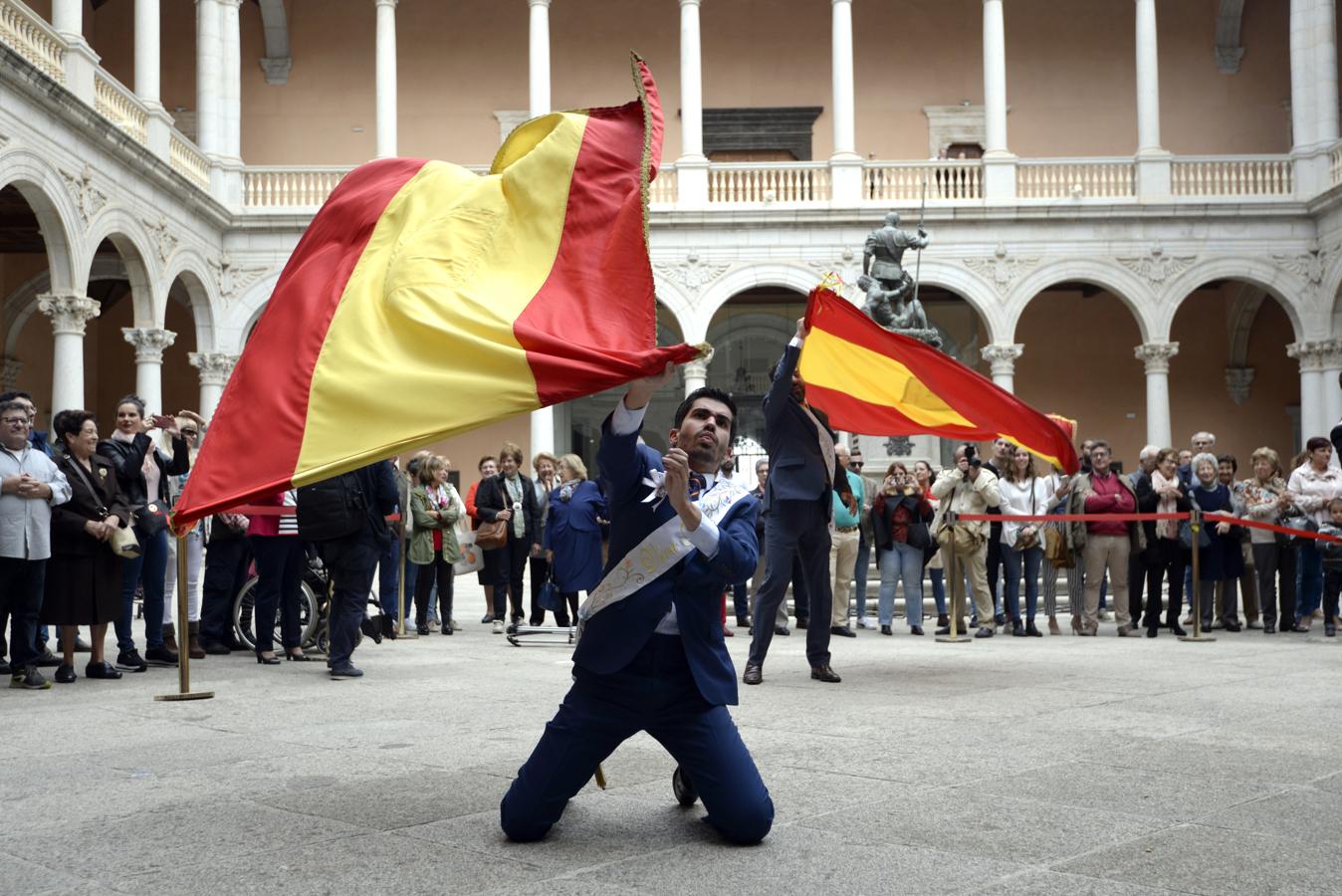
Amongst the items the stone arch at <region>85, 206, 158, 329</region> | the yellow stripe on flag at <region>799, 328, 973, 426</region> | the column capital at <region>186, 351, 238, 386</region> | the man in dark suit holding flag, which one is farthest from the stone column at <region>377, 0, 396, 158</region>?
the man in dark suit holding flag

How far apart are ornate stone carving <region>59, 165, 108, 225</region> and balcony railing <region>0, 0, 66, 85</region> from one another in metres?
1.21

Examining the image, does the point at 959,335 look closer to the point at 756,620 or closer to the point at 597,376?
the point at 756,620

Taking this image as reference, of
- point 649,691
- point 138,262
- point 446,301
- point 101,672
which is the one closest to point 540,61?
point 138,262

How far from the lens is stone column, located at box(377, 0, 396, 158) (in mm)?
26156

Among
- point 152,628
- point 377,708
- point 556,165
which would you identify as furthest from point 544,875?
point 152,628

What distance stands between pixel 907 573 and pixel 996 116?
16194 mm

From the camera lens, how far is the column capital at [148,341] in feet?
70.2

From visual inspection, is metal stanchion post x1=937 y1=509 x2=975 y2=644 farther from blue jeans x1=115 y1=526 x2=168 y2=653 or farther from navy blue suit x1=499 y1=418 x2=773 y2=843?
navy blue suit x1=499 y1=418 x2=773 y2=843

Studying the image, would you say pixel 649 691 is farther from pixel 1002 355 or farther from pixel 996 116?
pixel 996 116

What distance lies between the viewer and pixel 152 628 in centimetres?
897

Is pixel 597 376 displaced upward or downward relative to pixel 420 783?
upward

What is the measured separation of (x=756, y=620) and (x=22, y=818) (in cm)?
425

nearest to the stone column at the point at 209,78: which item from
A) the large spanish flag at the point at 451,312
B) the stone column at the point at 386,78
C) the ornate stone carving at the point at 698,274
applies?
the stone column at the point at 386,78

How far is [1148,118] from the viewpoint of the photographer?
83.8 ft
